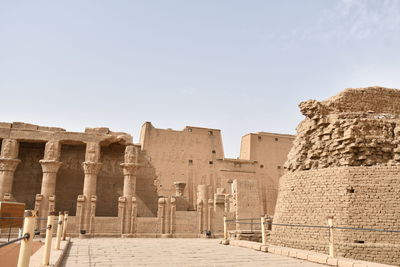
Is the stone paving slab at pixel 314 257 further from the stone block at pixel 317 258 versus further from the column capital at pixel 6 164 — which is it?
the column capital at pixel 6 164

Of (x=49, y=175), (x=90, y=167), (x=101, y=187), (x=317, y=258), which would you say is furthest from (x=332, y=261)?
(x=101, y=187)

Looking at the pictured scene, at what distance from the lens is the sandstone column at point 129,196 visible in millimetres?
19719

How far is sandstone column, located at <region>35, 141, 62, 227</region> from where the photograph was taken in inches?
763

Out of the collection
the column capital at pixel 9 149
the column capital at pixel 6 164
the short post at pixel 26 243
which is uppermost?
the column capital at pixel 9 149

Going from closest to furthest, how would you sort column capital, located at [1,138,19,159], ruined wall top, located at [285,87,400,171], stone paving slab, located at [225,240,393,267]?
stone paving slab, located at [225,240,393,267] → ruined wall top, located at [285,87,400,171] → column capital, located at [1,138,19,159]

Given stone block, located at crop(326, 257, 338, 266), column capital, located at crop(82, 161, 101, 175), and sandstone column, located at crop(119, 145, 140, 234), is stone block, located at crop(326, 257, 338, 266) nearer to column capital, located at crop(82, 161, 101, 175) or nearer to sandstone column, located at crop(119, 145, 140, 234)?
sandstone column, located at crop(119, 145, 140, 234)

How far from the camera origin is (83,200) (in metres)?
19.5

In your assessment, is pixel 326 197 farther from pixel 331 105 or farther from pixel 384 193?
pixel 331 105

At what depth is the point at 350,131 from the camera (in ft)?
38.1

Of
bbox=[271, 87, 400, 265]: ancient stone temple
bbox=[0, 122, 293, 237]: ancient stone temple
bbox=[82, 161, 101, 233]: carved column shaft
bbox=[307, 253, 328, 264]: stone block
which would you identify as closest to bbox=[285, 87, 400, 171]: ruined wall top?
bbox=[271, 87, 400, 265]: ancient stone temple

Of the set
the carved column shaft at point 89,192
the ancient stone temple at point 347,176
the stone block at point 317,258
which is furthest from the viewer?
the carved column shaft at point 89,192

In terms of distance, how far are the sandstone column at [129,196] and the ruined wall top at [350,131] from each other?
33.1 ft

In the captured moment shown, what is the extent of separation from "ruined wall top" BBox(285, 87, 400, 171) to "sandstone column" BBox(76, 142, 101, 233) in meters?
11.2

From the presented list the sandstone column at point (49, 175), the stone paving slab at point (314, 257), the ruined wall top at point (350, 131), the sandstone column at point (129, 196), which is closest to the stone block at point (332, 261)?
the stone paving slab at point (314, 257)
